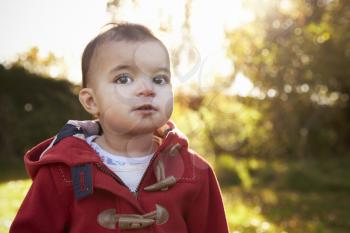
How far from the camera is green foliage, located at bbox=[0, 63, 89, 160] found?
14453 mm

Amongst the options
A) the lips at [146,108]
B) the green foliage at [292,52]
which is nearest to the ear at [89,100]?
the lips at [146,108]

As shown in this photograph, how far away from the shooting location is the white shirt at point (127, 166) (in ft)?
7.93

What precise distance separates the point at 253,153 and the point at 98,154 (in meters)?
15.7

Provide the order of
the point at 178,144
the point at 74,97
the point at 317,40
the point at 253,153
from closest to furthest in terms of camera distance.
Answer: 1. the point at 178,144
2. the point at 317,40
3. the point at 74,97
4. the point at 253,153

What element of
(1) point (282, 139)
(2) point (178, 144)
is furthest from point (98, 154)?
(1) point (282, 139)

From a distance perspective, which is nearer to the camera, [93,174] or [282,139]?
[93,174]

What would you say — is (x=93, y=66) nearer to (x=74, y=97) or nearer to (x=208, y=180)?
(x=208, y=180)

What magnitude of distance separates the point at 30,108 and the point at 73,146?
1330 centimetres

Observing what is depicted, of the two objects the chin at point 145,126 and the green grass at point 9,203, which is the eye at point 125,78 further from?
the green grass at point 9,203

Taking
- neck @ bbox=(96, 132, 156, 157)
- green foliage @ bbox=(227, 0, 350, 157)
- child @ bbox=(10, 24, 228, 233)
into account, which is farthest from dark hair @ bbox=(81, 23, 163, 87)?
green foliage @ bbox=(227, 0, 350, 157)

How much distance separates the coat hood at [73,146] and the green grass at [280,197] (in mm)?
2546

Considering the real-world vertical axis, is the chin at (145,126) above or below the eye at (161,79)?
below

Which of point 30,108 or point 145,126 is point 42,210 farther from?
point 30,108

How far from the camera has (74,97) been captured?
51.2 ft
